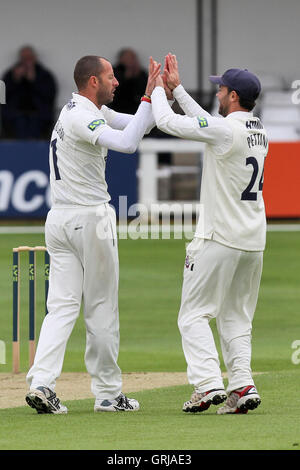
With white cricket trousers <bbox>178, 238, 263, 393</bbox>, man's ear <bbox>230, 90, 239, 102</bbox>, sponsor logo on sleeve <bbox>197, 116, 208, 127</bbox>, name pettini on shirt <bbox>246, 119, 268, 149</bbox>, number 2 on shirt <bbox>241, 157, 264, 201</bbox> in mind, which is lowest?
A: white cricket trousers <bbox>178, 238, 263, 393</bbox>

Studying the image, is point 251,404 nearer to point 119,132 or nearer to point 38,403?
point 38,403

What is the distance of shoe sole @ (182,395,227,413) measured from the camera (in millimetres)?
6961

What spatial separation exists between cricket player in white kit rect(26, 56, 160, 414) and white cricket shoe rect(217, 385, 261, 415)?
2.28 feet

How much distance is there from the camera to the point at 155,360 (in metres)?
10.6

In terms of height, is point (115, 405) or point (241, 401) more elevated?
point (241, 401)

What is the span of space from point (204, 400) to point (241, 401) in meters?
0.25

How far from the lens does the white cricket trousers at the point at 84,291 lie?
725cm

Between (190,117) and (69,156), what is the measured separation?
78cm

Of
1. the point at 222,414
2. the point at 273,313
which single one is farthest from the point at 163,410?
the point at 273,313

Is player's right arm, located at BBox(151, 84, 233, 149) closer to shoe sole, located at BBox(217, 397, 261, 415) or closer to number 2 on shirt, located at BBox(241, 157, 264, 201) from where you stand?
number 2 on shirt, located at BBox(241, 157, 264, 201)

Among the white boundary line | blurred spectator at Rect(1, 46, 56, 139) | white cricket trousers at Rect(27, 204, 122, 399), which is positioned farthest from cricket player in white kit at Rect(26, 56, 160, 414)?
blurred spectator at Rect(1, 46, 56, 139)

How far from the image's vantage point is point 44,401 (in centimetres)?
713

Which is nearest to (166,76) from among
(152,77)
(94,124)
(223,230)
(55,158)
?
(152,77)

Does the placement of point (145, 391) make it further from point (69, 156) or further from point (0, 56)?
point (0, 56)
